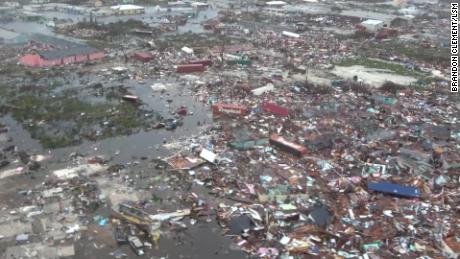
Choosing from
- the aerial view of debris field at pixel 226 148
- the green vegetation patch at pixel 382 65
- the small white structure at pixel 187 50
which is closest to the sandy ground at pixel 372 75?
the aerial view of debris field at pixel 226 148

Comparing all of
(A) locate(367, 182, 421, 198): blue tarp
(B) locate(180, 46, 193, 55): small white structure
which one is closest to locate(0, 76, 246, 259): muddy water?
(A) locate(367, 182, 421, 198): blue tarp

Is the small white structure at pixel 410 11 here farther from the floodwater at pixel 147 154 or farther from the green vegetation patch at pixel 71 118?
the green vegetation patch at pixel 71 118

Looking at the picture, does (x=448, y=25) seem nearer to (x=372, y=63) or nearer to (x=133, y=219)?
(x=372, y=63)

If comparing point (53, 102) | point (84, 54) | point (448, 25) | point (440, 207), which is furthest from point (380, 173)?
point (448, 25)

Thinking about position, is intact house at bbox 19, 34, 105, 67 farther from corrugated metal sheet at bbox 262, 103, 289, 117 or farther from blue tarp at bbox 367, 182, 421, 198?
blue tarp at bbox 367, 182, 421, 198

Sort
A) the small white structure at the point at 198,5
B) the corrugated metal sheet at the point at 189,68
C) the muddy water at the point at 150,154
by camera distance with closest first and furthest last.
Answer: the muddy water at the point at 150,154, the corrugated metal sheet at the point at 189,68, the small white structure at the point at 198,5

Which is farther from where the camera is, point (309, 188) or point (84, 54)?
point (84, 54)
